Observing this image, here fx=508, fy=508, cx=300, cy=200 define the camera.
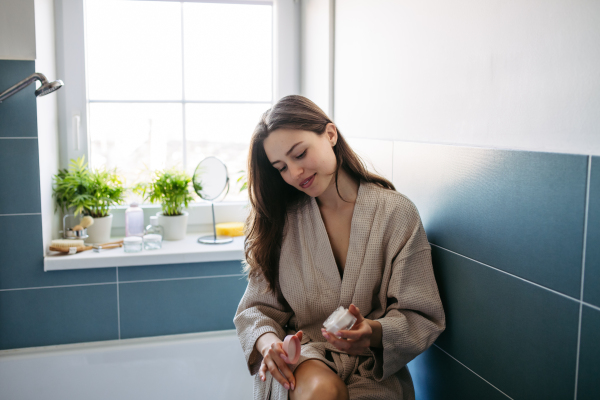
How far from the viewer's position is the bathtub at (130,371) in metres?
1.87

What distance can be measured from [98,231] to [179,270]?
15.9 inches

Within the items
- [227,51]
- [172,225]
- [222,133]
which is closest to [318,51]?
[227,51]

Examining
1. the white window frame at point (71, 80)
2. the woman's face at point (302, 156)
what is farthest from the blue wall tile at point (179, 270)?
the woman's face at point (302, 156)

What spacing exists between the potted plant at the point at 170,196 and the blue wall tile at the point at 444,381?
3.91ft

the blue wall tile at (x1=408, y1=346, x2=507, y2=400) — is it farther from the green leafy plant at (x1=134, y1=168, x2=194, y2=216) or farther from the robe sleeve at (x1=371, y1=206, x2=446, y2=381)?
the green leafy plant at (x1=134, y1=168, x2=194, y2=216)

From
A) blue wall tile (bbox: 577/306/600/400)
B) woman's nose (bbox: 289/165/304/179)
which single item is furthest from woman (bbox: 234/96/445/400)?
blue wall tile (bbox: 577/306/600/400)

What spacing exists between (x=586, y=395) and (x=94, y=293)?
172 cm

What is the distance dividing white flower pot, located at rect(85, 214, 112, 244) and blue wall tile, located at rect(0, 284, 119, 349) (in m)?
0.24

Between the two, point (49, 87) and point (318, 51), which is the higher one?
point (318, 51)

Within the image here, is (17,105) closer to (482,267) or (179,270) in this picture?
(179,270)

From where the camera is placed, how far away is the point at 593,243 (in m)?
0.79

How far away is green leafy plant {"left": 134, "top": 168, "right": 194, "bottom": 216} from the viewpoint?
219cm

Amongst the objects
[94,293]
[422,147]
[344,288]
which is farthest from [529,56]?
[94,293]

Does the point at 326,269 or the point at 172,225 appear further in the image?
the point at 172,225
